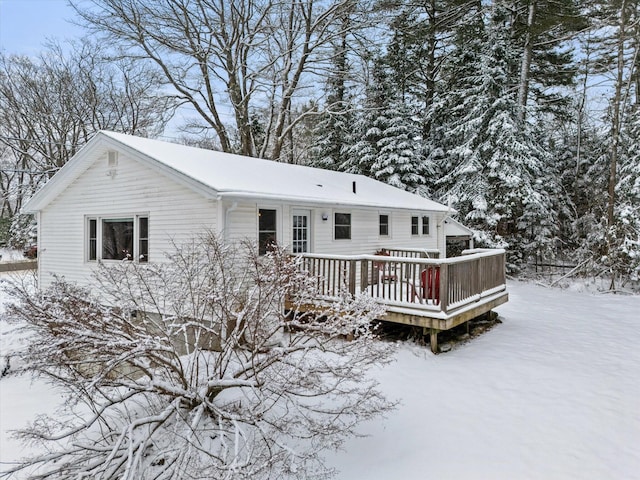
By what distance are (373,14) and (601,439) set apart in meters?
17.2

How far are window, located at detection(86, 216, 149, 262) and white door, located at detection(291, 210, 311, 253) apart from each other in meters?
3.20

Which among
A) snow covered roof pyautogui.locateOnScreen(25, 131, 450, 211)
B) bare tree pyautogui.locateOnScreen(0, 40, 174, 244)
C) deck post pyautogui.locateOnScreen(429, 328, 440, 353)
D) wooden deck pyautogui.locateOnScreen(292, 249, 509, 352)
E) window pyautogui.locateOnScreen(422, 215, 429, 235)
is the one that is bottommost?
deck post pyautogui.locateOnScreen(429, 328, 440, 353)

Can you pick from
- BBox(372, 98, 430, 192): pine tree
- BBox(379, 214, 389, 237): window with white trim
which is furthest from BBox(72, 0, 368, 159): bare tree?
BBox(379, 214, 389, 237): window with white trim

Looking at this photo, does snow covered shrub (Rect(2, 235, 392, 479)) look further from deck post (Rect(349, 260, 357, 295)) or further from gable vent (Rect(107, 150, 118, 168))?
gable vent (Rect(107, 150, 118, 168))

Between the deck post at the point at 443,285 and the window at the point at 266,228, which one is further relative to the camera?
the window at the point at 266,228

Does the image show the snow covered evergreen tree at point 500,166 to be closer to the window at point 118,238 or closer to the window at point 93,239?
the window at point 118,238

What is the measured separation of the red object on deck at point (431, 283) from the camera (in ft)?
22.2

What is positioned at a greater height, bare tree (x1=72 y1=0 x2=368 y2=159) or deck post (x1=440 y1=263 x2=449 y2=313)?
bare tree (x1=72 y1=0 x2=368 y2=159)

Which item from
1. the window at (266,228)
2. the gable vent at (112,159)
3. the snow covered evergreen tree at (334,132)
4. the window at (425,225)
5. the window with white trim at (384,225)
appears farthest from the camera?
the snow covered evergreen tree at (334,132)

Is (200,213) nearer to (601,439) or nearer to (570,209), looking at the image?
(601,439)

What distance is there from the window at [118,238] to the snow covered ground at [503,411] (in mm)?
3015

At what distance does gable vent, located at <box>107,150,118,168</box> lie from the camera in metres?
9.15

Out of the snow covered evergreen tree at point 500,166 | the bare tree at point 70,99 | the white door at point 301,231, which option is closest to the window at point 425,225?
the snow covered evergreen tree at point 500,166

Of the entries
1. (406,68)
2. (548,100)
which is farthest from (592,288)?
(406,68)
